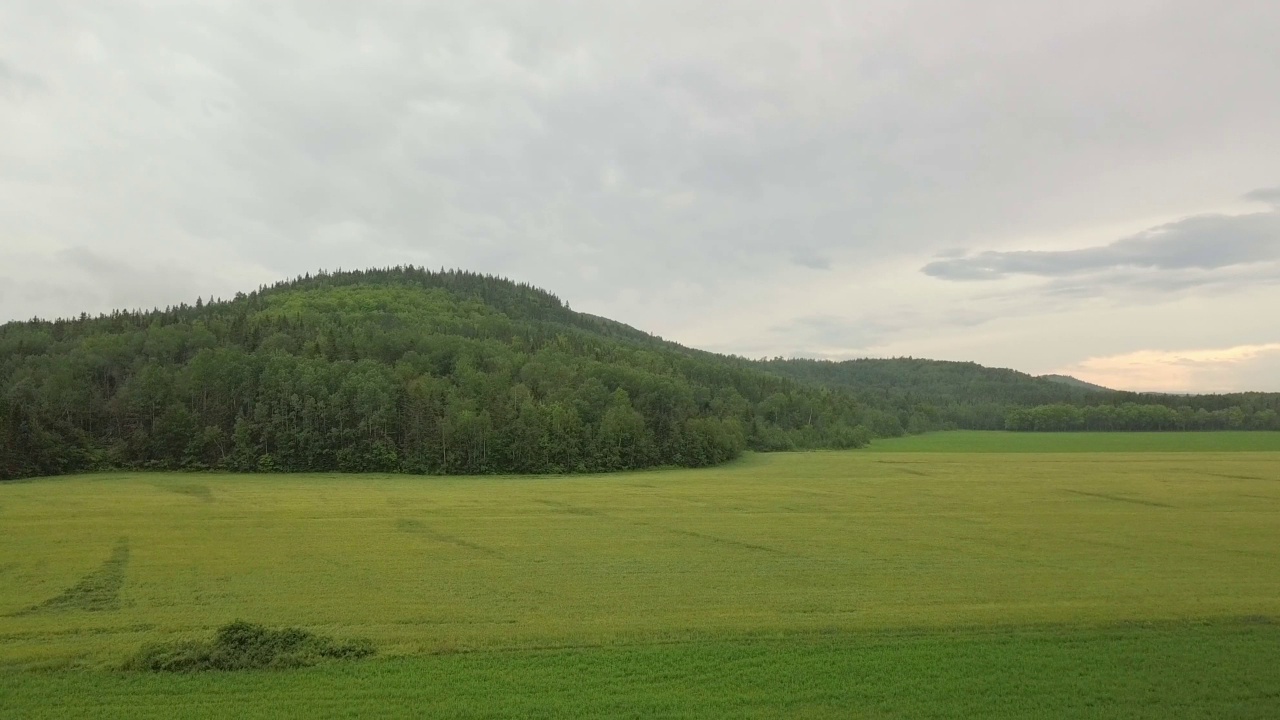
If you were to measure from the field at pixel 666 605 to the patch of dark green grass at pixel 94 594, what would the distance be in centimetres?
17

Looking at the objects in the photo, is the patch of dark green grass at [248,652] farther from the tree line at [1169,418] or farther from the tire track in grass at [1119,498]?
the tree line at [1169,418]

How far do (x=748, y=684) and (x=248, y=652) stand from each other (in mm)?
12477

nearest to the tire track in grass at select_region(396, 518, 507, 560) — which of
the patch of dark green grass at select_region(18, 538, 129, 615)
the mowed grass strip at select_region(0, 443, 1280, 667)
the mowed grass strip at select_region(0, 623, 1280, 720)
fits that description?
the mowed grass strip at select_region(0, 443, 1280, 667)

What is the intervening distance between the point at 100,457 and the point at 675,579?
8841cm

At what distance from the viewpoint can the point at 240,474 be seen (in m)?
88.5

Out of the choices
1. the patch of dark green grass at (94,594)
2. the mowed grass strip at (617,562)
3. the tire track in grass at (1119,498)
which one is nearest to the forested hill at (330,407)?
the mowed grass strip at (617,562)

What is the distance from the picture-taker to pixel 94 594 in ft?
87.6

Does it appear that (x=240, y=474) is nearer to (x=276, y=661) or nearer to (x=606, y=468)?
(x=606, y=468)

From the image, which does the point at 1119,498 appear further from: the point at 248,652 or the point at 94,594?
the point at 94,594

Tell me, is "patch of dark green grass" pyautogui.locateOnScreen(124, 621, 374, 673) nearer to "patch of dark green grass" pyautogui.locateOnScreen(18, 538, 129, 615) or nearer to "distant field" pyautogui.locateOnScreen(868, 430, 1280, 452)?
"patch of dark green grass" pyautogui.locateOnScreen(18, 538, 129, 615)

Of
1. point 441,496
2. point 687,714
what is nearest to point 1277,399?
point 441,496

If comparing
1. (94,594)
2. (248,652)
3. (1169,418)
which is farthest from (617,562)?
(1169,418)

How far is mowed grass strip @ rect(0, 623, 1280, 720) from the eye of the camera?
1642 cm

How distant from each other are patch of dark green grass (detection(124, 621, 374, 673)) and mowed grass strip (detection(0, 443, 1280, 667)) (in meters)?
1.07
